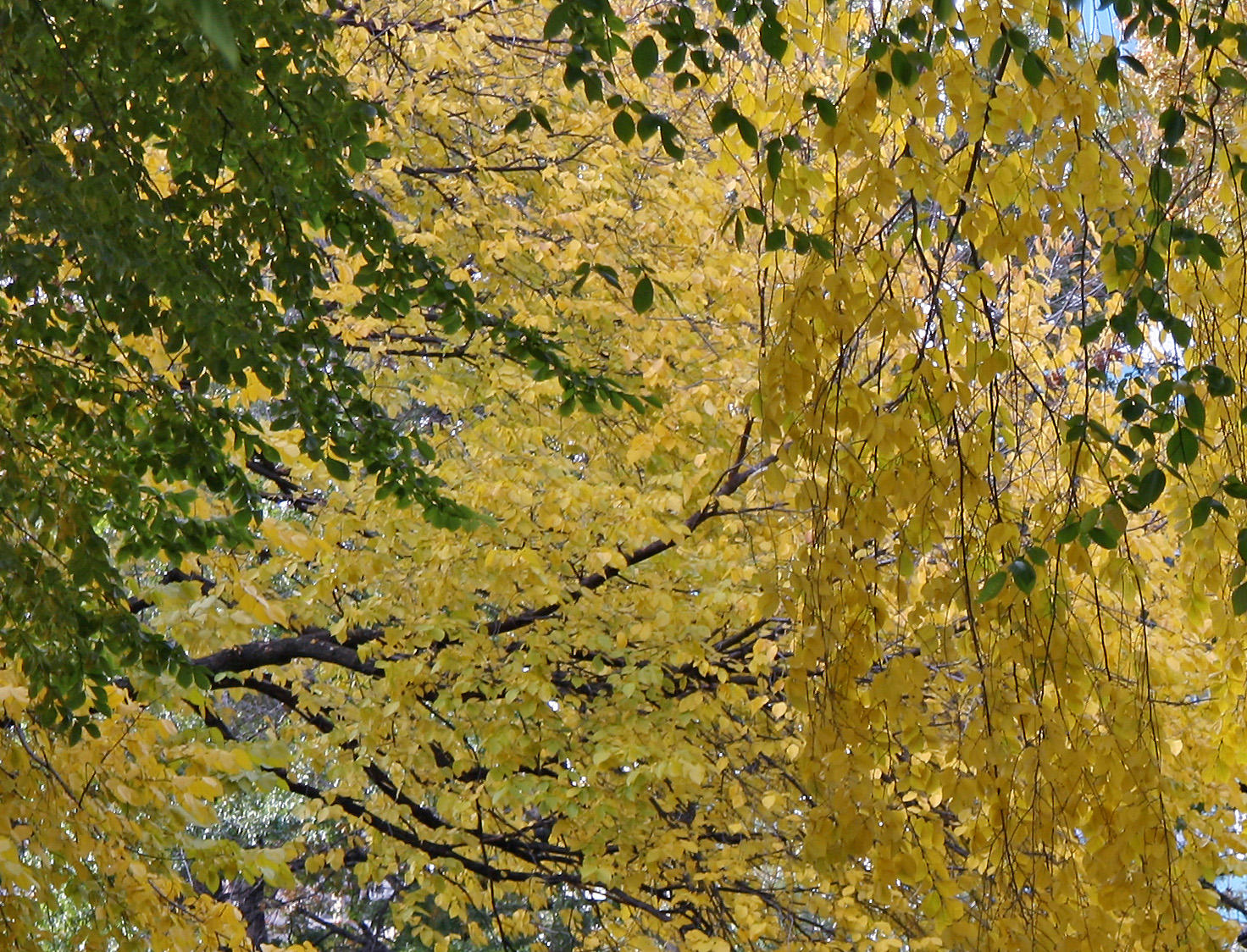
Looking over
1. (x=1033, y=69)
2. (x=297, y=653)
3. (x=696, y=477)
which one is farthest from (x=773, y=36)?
(x=297, y=653)

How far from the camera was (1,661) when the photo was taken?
117 inches

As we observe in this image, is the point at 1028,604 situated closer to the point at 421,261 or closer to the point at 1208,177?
the point at 1208,177

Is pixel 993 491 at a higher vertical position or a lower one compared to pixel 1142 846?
higher

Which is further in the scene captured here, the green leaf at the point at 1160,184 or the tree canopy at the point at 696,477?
the tree canopy at the point at 696,477

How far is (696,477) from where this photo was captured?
484 cm

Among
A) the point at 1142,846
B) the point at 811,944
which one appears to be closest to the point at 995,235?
the point at 1142,846

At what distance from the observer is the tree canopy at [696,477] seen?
2.13 meters

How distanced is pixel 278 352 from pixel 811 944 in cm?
318

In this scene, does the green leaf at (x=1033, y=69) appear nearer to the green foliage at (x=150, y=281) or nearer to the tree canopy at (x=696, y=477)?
the tree canopy at (x=696, y=477)

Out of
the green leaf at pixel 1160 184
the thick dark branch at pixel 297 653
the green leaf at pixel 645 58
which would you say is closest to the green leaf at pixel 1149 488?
the green leaf at pixel 1160 184

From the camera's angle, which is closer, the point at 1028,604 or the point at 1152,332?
the point at 1028,604

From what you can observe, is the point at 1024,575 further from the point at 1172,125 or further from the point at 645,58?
the point at 645,58

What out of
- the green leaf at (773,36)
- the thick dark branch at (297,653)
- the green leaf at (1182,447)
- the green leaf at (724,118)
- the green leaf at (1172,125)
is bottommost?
the green leaf at (1182,447)

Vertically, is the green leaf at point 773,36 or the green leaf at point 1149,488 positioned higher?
the green leaf at point 773,36
